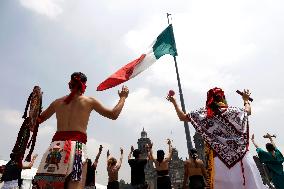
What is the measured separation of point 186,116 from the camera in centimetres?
527

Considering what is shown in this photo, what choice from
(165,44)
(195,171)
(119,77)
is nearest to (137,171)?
(195,171)

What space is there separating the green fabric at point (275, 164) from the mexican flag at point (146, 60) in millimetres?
4628

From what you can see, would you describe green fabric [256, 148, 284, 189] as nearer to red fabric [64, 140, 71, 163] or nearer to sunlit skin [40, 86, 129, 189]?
sunlit skin [40, 86, 129, 189]

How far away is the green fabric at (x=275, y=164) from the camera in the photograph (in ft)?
31.0

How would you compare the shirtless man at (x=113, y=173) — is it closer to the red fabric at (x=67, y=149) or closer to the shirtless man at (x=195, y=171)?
the shirtless man at (x=195, y=171)

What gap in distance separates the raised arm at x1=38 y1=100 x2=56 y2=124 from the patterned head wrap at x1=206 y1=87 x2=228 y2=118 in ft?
8.17

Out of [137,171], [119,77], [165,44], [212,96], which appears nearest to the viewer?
[212,96]

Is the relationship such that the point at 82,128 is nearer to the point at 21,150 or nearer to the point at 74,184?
the point at 74,184

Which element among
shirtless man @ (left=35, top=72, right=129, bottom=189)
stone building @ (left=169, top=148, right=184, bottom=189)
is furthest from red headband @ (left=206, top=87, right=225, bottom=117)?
stone building @ (left=169, top=148, right=184, bottom=189)

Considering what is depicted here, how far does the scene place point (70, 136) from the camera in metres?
3.81

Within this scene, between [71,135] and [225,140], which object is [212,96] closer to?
[225,140]

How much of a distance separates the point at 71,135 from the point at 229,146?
2.48 m

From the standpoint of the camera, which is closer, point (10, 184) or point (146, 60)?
point (10, 184)

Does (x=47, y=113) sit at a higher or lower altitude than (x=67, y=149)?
higher
